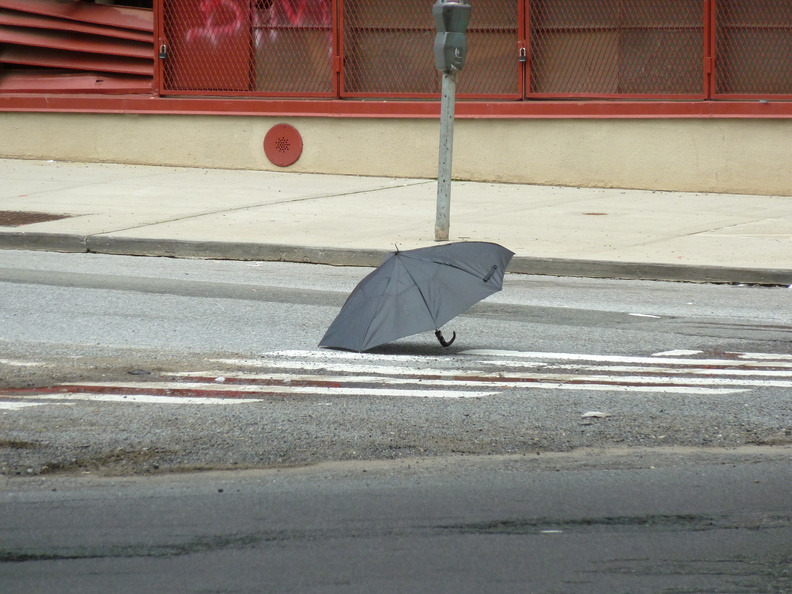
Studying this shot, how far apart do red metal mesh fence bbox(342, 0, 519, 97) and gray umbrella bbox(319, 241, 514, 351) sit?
10.3 metres

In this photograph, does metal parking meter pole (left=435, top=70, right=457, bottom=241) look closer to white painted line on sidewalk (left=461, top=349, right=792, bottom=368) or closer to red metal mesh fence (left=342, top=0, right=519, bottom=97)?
white painted line on sidewalk (left=461, top=349, right=792, bottom=368)

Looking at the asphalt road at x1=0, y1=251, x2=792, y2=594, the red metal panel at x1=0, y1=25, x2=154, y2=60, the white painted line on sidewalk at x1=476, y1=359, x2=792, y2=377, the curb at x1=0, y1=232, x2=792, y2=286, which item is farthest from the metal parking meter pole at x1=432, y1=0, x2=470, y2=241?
the red metal panel at x1=0, y1=25, x2=154, y2=60

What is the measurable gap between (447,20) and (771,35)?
659cm

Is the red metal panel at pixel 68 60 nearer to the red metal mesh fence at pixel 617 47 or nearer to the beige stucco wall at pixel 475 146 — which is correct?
the beige stucco wall at pixel 475 146

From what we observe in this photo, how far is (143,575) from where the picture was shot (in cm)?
406

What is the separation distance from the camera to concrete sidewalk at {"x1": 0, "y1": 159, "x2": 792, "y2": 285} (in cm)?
1109

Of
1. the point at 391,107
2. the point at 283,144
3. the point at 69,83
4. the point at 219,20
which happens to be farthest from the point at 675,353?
the point at 69,83

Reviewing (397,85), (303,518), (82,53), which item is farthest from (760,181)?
(303,518)

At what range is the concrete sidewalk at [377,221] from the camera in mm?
11086

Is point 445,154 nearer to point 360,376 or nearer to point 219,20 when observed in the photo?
point 360,376

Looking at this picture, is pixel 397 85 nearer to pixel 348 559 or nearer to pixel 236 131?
pixel 236 131

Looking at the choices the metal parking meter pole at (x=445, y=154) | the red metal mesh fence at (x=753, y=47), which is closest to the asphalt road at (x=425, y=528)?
the metal parking meter pole at (x=445, y=154)

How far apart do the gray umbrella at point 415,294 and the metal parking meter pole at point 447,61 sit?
4.64 meters

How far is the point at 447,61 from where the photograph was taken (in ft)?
38.0
